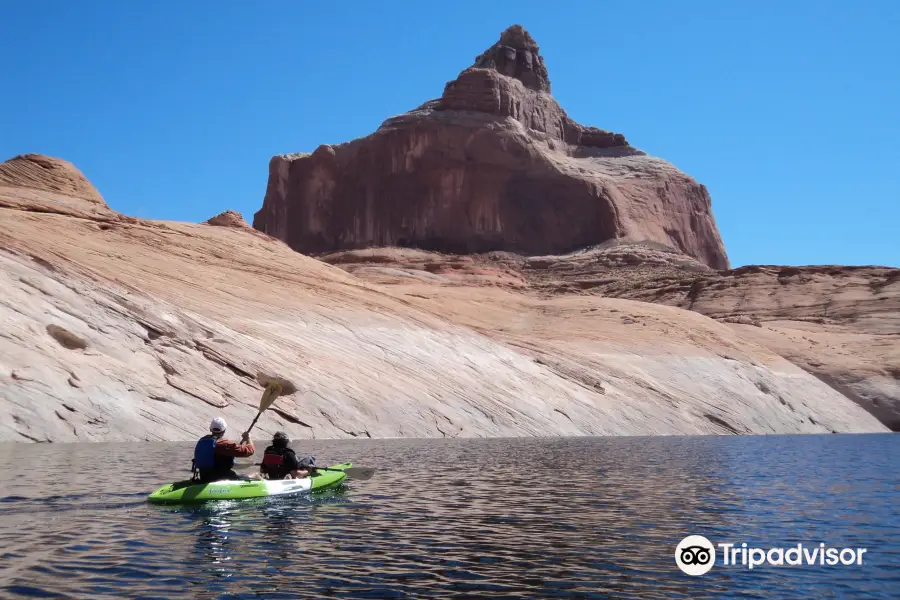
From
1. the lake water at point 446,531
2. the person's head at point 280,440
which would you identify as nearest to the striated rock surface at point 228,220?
the lake water at point 446,531

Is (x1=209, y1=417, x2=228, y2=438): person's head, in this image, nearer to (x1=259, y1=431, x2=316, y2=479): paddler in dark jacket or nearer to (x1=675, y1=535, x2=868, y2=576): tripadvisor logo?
(x1=259, y1=431, x2=316, y2=479): paddler in dark jacket

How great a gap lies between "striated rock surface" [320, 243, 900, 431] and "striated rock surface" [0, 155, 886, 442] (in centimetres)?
318

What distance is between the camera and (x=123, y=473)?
21.5 metres

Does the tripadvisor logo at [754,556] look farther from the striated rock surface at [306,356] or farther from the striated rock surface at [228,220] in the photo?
the striated rock surface at [228,220]

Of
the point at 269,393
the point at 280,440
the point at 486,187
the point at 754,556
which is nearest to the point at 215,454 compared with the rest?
the point at 280,440

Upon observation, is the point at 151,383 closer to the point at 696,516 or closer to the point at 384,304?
the point at 384,304

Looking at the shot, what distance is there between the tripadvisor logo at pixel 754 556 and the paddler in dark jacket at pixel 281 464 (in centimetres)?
874

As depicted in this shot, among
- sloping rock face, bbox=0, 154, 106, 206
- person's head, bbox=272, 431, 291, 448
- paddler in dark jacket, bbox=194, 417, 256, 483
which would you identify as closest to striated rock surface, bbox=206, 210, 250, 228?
sloping rock face, bbox=0, 154, 106, 206

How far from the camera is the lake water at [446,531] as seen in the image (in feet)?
36.2

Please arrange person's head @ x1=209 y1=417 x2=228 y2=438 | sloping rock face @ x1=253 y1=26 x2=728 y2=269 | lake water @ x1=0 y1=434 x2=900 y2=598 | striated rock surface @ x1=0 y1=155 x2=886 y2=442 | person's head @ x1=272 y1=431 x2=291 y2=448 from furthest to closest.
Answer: sloping rock face @ x1=253 y1=26 x2=728 y2=269 → striated rock surface @ x1=0 y1=155 x2=886 y2=442 → person's head @ x1=272 y1=431 x2=291 y2=448 → person's head @ x1=209 y1=417 x2=228 y2=438 → lake water @ x1=0 y1=434 x2=900 y2=598

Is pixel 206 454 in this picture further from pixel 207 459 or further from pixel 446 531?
pixel 446 531

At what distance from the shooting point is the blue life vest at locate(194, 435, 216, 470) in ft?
57.9

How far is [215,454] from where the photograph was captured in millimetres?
17859

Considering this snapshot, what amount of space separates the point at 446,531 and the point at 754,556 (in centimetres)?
451
